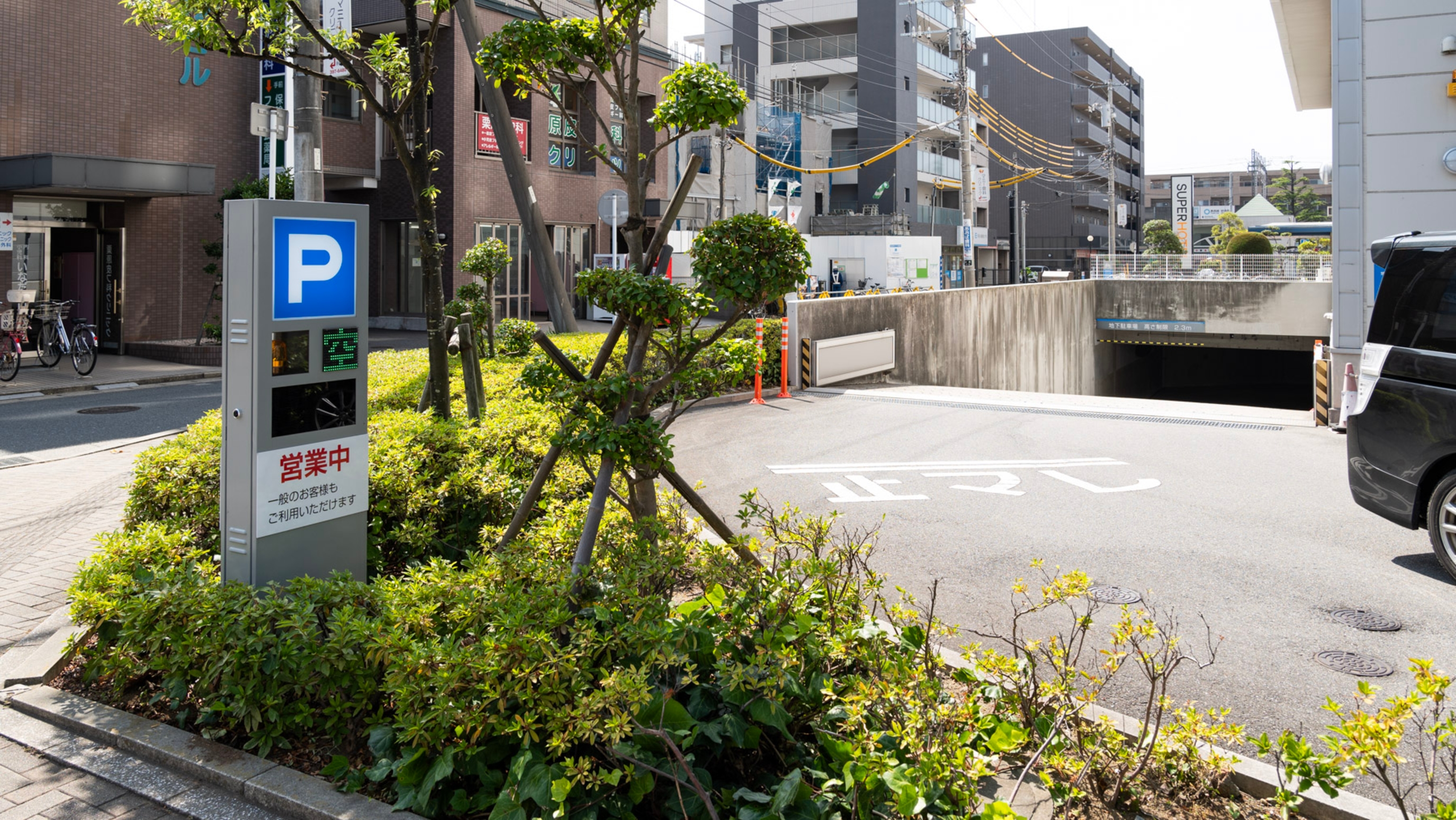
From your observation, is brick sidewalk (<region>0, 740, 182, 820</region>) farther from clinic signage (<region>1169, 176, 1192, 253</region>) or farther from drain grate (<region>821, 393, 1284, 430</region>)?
clinic signage (<region>1169, 176, 1192, 253</region>)

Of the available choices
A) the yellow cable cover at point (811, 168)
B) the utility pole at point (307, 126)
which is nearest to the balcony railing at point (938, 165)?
the yellow cable cover at point (811, 168)

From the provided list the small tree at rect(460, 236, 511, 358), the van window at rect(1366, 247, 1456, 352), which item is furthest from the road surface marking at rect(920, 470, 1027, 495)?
the small tree at rect(460, 236, 511, 358)

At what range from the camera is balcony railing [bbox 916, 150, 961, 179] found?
55.4 metres

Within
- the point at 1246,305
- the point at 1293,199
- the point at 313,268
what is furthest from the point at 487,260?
the point at 1293,199

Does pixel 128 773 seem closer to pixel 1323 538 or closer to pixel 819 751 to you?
pixel 819 751

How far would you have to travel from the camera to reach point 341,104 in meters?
28.6

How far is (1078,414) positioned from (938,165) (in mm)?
45096

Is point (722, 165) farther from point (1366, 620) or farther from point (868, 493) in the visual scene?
point (1366, 620)

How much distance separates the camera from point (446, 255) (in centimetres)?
2733

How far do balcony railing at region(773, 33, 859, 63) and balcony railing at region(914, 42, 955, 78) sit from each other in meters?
3.48

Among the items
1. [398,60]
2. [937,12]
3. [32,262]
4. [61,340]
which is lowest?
[61,340]

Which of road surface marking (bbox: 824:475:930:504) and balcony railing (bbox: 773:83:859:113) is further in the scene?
balcony railing (bbox: 773:83:859:113)

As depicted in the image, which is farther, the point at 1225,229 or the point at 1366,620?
the point at 1225,229

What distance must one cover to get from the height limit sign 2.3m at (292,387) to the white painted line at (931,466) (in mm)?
6002
